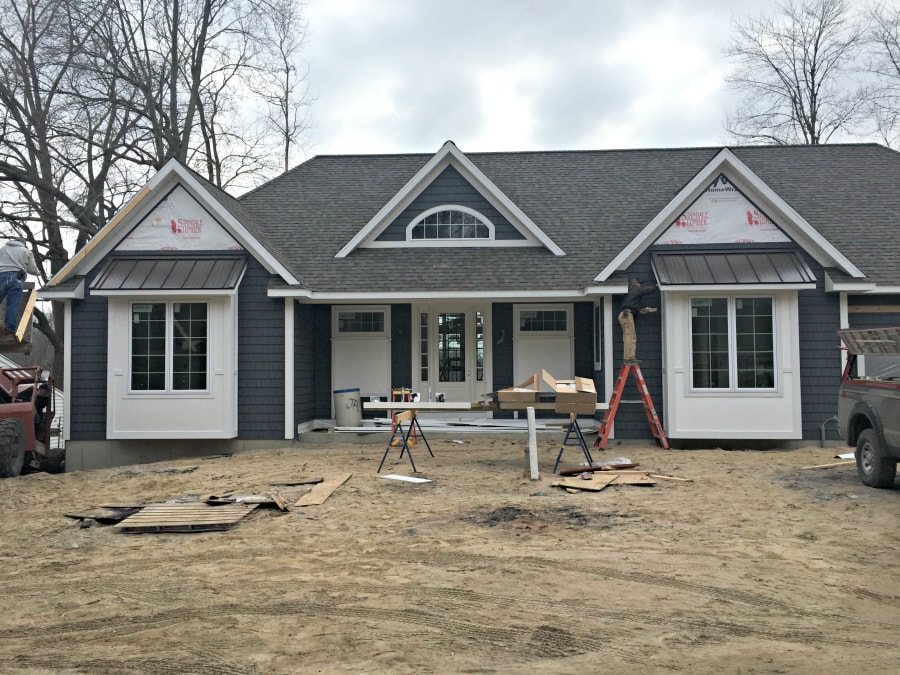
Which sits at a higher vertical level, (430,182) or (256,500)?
(430,182)

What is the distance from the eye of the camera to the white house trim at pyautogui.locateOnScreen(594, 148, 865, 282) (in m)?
12.1

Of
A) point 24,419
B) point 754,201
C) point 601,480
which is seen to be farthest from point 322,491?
point 754,201

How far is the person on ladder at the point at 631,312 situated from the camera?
458 inches

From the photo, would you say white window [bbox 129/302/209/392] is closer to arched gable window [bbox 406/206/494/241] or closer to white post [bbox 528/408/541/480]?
arched gable window [bbox 406/206/494/241]

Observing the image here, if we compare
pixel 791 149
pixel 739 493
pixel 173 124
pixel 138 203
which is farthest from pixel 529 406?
pixel 173 124

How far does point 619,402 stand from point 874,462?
15.0 ft

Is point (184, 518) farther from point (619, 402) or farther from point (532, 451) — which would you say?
point (619, 402)

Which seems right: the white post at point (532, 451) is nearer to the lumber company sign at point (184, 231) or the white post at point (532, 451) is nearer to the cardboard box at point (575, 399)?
the cardboard box at point (575, 399)

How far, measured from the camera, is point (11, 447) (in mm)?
9992

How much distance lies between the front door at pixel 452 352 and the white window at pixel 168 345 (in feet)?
14.2

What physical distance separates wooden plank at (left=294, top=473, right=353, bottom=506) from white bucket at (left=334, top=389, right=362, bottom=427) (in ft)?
14.0

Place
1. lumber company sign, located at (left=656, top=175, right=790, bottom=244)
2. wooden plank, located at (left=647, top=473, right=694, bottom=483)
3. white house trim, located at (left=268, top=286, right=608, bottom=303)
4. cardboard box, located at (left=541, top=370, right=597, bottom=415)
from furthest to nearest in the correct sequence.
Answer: white house trim, located at (left=268, top=286, right=608, bottom=303)
lumber company sign, located at (left=656, top=175, right=790, bottom=244)
cardboard box, located at (left=541, top=370, right=597, bottom=415)
wooden plank, located at (left=647, top=473, right=694, bottom=483)

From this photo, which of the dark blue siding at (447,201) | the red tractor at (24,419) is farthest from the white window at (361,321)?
the red tractor at (24,419)

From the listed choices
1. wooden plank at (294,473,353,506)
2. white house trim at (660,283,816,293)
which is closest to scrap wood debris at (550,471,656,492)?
wooden plank at (294,473,353,506)
